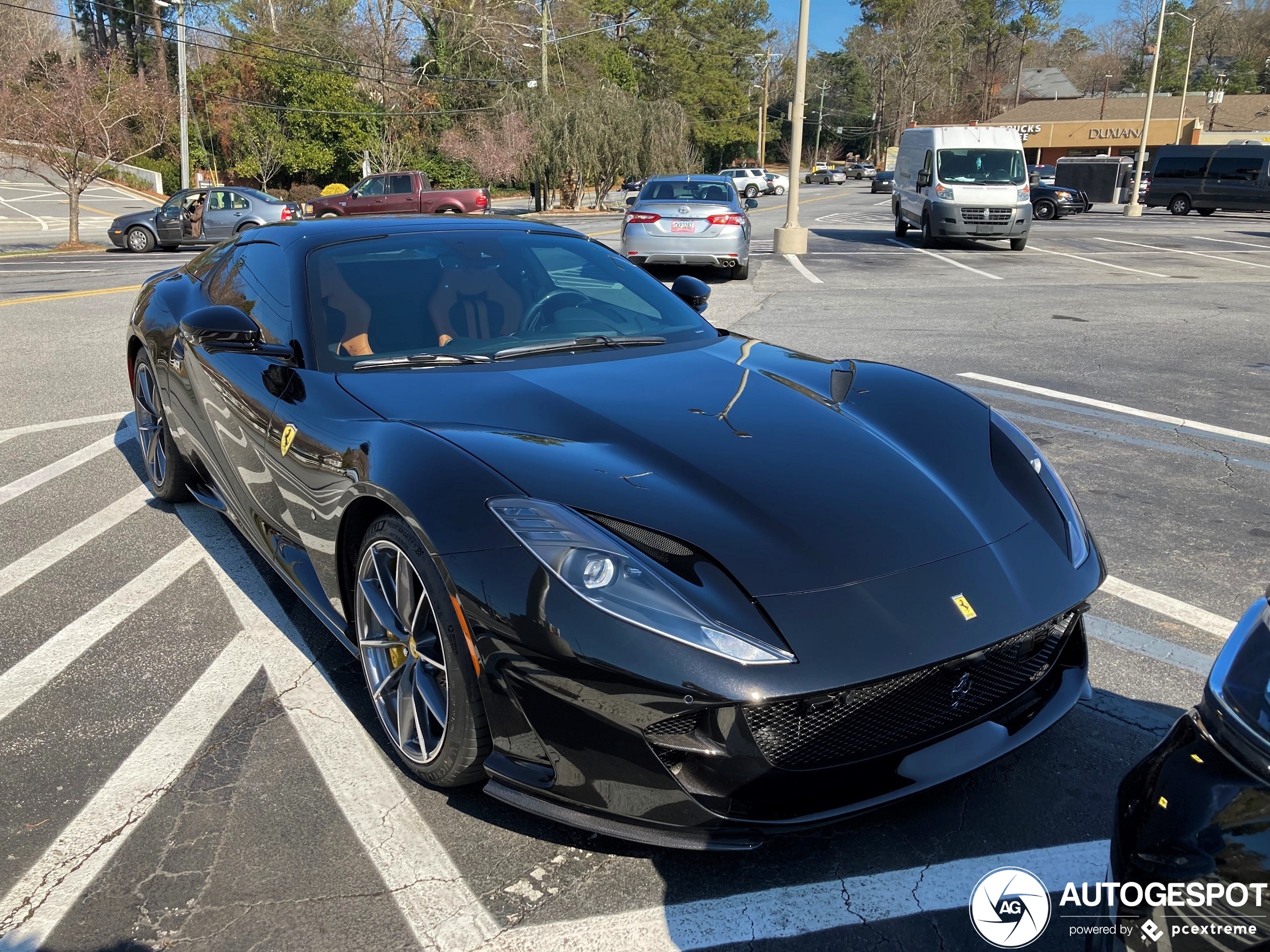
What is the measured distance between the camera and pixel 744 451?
2.84m

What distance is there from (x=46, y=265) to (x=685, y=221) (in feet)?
44.8

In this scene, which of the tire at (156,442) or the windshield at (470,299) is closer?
the windshield at (470,299)

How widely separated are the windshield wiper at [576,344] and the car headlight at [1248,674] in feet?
7.95

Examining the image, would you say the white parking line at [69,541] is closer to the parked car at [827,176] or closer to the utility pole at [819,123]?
the parked car at [827,176]

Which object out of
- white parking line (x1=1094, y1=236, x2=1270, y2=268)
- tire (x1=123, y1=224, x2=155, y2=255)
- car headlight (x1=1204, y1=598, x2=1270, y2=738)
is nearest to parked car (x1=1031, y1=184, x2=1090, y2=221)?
white parking line (x1=1094, y1=236, x2=1270, y2=268)

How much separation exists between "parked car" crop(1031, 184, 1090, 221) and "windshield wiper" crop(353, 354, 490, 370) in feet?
112

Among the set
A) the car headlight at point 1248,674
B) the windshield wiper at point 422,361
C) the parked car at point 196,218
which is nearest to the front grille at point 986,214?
the parked car at point 196,218

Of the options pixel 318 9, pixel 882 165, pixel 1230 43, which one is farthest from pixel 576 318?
pixel 1230 43

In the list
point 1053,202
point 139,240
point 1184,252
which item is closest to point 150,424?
point 1184,252

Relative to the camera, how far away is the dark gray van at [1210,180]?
36000mm

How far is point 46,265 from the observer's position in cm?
2052

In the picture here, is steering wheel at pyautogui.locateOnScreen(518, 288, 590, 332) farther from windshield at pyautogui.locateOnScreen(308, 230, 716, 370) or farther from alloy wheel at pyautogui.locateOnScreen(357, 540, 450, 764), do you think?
alloy wheel at pyautogui.locateOnScreen(357, 540, 450, 764)

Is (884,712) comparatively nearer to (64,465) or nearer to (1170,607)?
(1170,607)

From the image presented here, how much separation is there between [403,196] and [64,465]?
1080 inches
